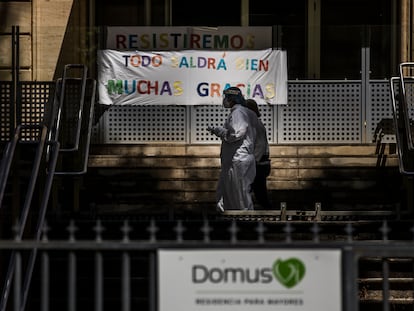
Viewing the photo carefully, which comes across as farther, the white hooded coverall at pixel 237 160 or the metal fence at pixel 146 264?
the white hooded coverall at pixel 237 160

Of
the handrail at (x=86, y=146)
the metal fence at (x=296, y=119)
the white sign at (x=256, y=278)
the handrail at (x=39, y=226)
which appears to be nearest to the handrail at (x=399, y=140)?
the metal fence at (x=296, y=119)

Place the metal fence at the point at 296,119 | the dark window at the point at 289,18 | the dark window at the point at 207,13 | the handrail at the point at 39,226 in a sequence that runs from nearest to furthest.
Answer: the handrail at the point at 39,226
the metal fence at the point at 296,119
the dark window at the point at 289,18
the dark window at the point at 207,13

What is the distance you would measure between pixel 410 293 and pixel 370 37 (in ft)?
21.2

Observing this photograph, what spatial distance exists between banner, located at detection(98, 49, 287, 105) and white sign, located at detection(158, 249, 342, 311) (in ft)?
30.0

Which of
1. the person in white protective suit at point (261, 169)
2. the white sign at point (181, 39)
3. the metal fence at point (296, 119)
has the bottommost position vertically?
the person in white protective suit at point (261, 169)

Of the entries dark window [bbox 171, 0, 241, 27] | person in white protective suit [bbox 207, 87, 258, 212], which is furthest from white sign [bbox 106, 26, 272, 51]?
person in white protective suit [bbox 207, 87, 258, 212]

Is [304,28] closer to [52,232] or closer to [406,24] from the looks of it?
[406,24]

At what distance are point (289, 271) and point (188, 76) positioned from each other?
31.0 ft

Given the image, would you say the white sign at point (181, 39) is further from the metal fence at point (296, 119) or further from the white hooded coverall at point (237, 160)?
the white hooded coverall at point (237, 160)

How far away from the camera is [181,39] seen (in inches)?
629

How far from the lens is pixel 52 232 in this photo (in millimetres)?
11336

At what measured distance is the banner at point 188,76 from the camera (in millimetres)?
15516

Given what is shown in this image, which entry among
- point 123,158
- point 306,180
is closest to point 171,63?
point 123,158

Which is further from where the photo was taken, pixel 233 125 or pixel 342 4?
pixel 342 4
